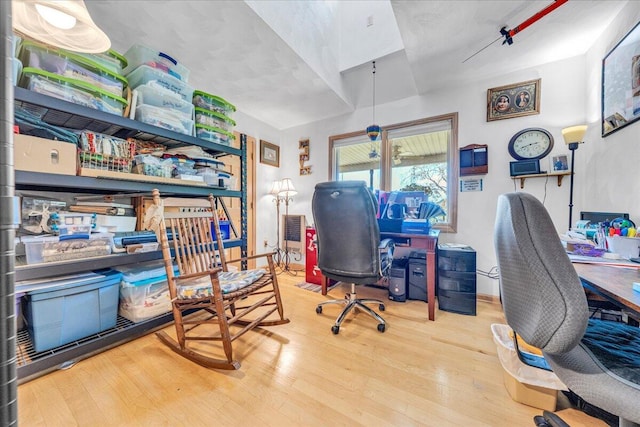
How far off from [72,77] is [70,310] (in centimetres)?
135

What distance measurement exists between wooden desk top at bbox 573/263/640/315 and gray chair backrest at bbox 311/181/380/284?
1030mm

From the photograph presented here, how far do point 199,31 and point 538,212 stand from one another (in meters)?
2.44

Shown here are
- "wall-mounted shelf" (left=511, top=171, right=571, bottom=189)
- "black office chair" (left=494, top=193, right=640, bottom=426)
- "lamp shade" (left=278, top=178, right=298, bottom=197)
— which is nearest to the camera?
"black office chair" (left=494, top=193, right=640, bottom=426)

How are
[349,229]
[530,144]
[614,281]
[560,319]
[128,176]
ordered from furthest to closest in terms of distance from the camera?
[530,144]
[349,229]
[128,176]
[614,281]
[560,319]

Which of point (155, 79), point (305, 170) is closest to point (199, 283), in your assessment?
point (155, 79)

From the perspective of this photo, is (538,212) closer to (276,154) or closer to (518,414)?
(518,414)

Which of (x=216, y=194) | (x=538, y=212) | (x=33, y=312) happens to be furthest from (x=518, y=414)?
(x=33, y=312)

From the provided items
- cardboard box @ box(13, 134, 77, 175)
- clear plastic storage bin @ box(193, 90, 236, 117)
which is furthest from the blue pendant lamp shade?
cardboard box @ box(13, 134, 77, 175)

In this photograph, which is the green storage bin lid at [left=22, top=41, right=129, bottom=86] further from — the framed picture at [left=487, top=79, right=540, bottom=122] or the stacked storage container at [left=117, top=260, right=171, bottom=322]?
the framed picture at [left=487, top=79, right=540, bottom=122]

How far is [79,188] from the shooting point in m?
1.48

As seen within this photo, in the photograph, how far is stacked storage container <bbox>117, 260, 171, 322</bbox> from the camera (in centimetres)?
160

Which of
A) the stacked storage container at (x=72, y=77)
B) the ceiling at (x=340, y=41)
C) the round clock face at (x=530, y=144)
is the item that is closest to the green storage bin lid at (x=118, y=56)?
the stacked storage container at (x=72, y=77)

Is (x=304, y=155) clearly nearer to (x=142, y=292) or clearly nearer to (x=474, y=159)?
(x=474, y=159)

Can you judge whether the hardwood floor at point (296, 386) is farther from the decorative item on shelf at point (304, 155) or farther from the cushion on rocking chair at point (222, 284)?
the decorative item on shelf at point (304, 155)
